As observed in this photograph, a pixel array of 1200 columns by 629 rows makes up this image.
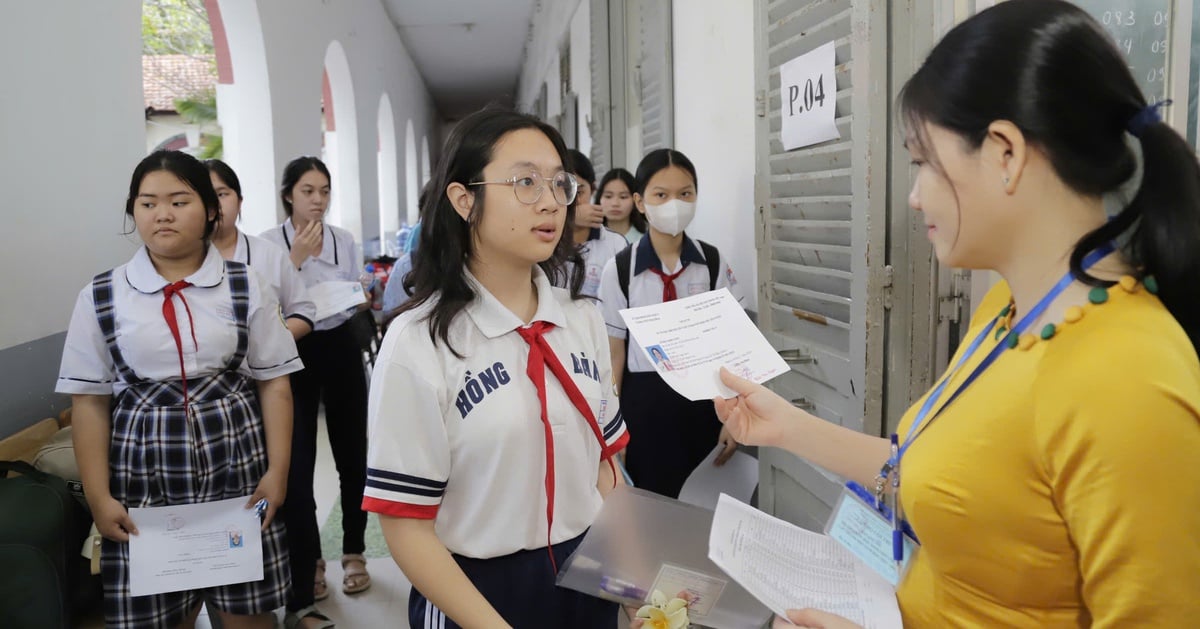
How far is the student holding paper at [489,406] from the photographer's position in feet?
3.61

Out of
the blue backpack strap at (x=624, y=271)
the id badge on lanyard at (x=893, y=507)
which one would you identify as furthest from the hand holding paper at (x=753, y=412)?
the blue backpack strap at (x=624, y=271)

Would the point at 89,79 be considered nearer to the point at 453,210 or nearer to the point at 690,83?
the point at 453,210

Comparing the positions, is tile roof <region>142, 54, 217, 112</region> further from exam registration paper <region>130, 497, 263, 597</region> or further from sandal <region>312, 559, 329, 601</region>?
exam registration paper <region>130, 497, 263, 597</region>

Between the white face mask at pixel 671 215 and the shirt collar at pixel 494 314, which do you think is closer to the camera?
the shirt collar at pixel 494 314

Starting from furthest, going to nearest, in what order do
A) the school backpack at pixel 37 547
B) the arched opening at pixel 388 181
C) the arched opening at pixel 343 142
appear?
the arched opening at pixel 388 181
the arched opening at pixel 343 142
the school backpack at pixel 37 547

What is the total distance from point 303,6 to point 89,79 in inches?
108

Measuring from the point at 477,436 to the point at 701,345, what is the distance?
375 mm

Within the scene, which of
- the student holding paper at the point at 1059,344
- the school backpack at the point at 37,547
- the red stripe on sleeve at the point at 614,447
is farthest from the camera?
the school backpack at the point at 37,547

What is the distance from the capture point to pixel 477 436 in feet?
3.75

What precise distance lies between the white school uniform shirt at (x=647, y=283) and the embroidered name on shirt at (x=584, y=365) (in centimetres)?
126

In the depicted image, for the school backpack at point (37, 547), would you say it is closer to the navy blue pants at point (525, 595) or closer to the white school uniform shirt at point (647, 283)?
the navy blue pants at point (525, 595)

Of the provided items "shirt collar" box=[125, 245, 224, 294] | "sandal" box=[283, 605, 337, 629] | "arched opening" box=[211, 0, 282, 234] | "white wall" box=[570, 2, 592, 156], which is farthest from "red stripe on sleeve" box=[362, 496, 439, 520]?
"white wall" box=[570, 2, 592, 156]

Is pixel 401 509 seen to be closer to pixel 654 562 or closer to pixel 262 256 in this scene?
pixel 654 562

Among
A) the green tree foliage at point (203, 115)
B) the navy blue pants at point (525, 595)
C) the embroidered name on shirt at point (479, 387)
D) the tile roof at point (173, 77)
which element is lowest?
the navy blue pants at point (525, 595)
